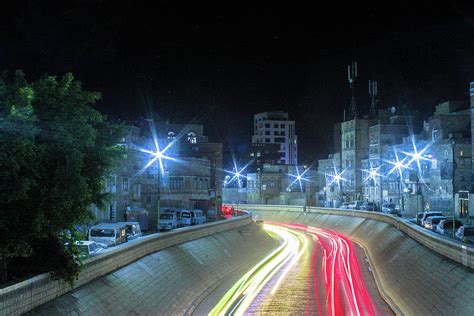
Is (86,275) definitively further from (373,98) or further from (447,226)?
(373,98)

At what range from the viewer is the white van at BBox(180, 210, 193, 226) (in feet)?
203

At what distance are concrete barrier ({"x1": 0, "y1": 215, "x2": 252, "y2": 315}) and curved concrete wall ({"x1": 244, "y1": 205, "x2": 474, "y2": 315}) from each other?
14.1m

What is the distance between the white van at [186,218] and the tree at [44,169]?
125 feet

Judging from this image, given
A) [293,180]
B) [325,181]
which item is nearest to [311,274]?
[325,181]

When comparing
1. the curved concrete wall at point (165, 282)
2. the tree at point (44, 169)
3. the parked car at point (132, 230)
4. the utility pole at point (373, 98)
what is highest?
the utility pole at point (373, 98)

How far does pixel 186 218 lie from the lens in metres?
62.3

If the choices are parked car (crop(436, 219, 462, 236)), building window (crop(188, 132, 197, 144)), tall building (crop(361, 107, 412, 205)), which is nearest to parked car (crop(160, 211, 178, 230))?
parked car (crop(436, 219, 462, 236))

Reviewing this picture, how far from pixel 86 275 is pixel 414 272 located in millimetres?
19824

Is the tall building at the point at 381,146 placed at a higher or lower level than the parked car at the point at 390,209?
higher

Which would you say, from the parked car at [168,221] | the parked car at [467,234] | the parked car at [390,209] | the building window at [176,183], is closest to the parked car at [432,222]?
the parked car at [467,234]

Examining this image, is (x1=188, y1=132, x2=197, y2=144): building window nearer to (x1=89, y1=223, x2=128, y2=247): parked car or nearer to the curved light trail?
the curved light trail

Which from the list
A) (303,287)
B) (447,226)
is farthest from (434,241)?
(447,226)

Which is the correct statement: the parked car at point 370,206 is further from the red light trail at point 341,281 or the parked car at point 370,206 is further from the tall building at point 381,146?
the red light trail at point 341,281

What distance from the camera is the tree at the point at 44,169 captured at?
60.6 ft
